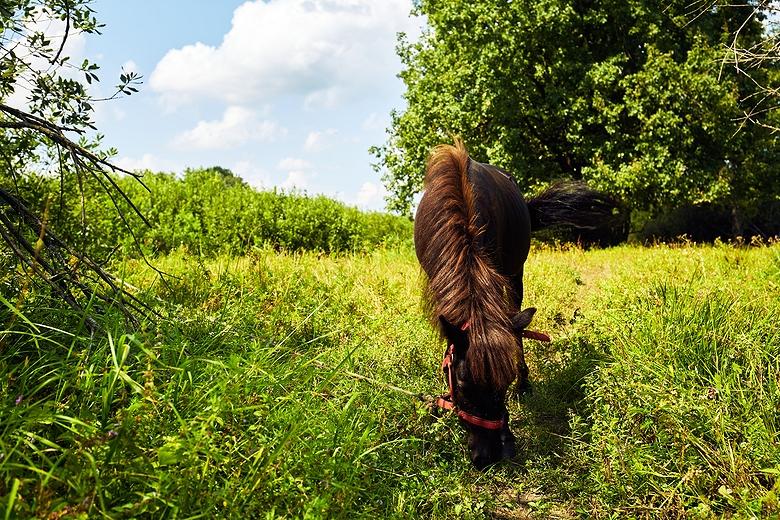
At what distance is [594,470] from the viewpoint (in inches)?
128

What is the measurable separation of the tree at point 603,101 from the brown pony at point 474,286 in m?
9.64

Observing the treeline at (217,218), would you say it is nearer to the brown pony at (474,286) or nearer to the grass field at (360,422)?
the brown pony at (474,286)

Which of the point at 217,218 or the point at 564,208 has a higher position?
the point at 217,218

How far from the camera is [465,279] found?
3391 millimetres

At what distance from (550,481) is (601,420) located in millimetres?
518

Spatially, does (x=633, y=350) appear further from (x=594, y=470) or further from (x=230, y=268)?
(x=230, y=268)

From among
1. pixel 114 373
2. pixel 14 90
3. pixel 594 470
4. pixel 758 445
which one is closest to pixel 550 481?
pixel 594 470

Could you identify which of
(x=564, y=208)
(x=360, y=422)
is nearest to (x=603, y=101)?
(x=564, y=208)

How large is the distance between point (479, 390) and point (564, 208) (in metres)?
3.73

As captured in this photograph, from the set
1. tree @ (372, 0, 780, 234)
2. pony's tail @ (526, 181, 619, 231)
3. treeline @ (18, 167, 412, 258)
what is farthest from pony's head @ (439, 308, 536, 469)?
tree @ (372, 0, 780, 234)

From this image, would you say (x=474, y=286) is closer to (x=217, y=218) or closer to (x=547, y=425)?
(x=547, y=425)

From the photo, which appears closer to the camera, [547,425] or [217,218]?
[547,425]

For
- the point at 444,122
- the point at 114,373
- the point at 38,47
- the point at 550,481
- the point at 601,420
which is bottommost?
the point at 550,481

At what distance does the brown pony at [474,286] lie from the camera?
312cm
